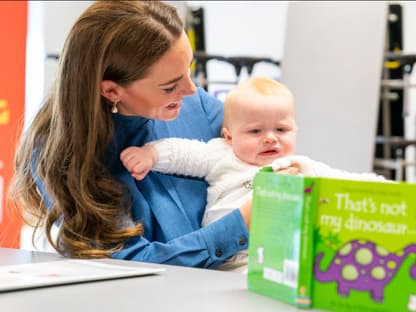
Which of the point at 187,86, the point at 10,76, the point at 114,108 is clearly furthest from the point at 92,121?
the point at 10,76

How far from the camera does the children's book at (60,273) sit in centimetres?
121

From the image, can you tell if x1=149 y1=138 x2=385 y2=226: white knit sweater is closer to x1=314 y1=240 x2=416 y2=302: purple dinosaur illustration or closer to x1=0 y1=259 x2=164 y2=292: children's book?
x1=0 y1=259 x2=164 y2=292: children's book

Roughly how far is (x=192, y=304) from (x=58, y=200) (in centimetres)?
80

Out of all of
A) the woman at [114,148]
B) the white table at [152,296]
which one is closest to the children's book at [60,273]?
the white table at [152,296]

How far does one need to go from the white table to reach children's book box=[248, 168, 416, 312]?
51 mm

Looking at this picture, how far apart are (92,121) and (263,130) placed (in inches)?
18.4

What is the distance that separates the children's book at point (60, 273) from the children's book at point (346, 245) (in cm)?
32

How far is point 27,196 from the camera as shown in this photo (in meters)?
1.94

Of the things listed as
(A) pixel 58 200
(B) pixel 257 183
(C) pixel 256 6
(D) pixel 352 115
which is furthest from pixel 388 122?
(B) pixel 257 183

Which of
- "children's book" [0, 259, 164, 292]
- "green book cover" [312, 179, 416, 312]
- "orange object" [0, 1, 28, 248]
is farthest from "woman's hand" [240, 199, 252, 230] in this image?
"orange object" [0, 1, 28, 248]

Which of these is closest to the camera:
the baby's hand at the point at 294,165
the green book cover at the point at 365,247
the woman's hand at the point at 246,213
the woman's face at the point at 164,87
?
the green book cover at the point at 365,247

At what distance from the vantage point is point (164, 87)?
1.90 m

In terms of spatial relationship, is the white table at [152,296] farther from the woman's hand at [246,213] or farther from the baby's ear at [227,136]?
the baby's ear at [227,136]

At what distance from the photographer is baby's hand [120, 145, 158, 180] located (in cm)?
186
